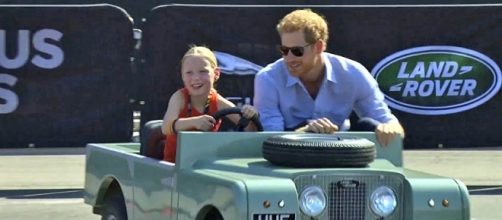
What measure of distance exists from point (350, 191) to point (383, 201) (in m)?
0.17

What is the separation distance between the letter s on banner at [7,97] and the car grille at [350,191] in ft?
30.7

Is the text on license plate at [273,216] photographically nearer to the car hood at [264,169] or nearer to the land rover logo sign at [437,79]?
the car hood at [264,169]

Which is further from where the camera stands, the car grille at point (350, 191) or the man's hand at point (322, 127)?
the man's hand at point (322, 127)

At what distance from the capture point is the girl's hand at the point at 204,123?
17.7 feet

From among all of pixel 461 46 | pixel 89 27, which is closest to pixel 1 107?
pixel 89 27

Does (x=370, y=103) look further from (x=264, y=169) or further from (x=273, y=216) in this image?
(x=273, y=216)

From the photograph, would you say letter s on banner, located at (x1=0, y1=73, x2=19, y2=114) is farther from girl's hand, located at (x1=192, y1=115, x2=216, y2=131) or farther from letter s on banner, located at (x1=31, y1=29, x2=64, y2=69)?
girl's hand, located at (x1=192, y1=115, x2=216, y2=131)

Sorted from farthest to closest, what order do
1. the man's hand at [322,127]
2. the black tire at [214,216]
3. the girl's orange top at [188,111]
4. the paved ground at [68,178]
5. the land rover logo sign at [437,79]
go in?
the land rover logo sign at [437,79], the paved ground at [68,178], the girl's orange top at [188,111], the man's hand at [322,127], the black tire at [214,216]

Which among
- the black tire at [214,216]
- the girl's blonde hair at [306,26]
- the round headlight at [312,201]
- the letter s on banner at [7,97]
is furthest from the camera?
the letter s on banner at [7,97]

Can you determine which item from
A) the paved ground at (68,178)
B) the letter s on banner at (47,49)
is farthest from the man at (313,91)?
the letter s on banner at (47,49)

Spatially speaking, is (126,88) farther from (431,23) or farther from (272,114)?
(272,114)

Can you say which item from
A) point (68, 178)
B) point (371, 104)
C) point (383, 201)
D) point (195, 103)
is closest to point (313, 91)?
point (371, 104)

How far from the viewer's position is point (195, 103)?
19.5ft

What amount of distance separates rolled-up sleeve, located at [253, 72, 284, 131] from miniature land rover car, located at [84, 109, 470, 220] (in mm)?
430
